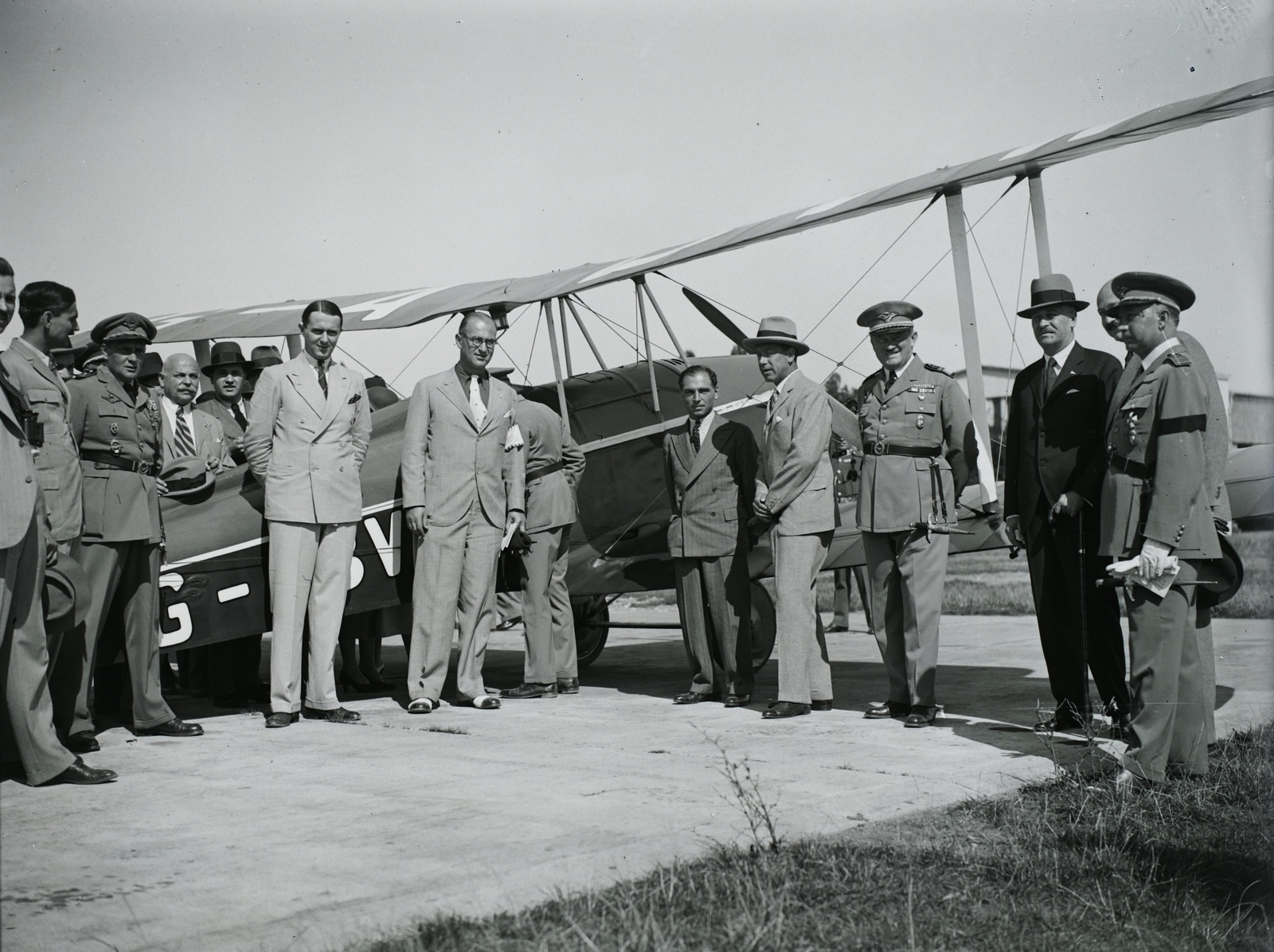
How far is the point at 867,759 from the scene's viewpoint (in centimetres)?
497

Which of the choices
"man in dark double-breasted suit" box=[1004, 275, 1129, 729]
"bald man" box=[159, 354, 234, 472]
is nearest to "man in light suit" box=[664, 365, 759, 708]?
"man in dark double-breasted suit" box=[1004, 275, 1129, 729]

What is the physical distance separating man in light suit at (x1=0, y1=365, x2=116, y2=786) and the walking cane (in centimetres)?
423

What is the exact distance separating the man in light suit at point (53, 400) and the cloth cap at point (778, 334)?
3.48 metres

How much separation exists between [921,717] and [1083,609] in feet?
3.24

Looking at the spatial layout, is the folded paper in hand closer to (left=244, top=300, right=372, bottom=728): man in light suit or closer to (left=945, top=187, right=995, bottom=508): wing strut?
(left=945, top=187, right=995, bottom=508): wing strut

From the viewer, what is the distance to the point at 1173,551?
14.1 feet

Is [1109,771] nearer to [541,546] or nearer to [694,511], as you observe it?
[694,511]

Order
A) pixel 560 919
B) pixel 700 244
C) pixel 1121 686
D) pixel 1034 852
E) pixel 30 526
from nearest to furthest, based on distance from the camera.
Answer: pixel 560 919 < pixel 1034 852 < pixel 30 526 < pixel 1121 686 < pixel 700 244

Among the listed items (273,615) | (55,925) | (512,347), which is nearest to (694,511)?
(273,615)

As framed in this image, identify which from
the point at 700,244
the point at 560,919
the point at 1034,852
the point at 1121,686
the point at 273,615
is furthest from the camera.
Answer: the point at 700,244

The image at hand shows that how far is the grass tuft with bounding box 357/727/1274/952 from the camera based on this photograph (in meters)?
2.75

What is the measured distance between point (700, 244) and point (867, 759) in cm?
548

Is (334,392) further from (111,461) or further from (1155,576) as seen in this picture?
(1155,576)

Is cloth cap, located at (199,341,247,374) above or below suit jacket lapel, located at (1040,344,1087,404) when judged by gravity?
above
